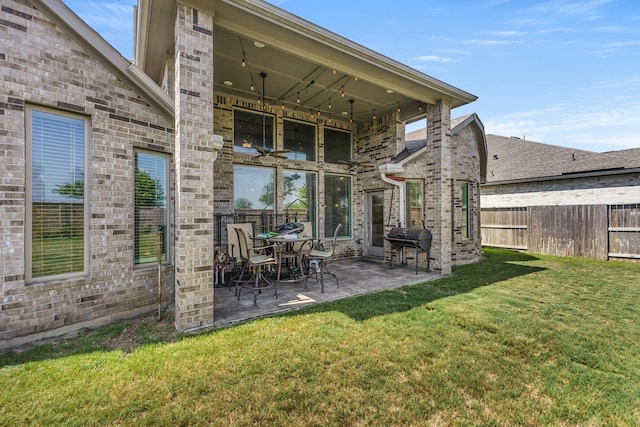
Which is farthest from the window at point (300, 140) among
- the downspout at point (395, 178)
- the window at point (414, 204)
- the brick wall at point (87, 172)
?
the brick wall at point (87, 172)

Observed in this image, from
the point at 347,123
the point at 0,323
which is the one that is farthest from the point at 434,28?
the point at 0,323

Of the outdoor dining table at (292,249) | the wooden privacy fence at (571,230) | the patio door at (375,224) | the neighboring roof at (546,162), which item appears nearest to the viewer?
the outdoor dining table at (292,249)

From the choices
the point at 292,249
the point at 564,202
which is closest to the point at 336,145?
the point at 292,249

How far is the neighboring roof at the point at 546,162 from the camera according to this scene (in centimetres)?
941

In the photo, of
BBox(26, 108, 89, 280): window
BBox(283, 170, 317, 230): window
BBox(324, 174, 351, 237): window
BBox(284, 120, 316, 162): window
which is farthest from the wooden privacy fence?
BBox(26, 108, 89, 280): window

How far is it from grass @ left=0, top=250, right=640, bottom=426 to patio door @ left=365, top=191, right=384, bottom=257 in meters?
4.73

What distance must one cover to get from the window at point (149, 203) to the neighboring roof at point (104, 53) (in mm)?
827

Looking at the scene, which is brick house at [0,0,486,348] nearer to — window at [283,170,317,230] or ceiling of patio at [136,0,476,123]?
ceiling of patio at [136,0,476,123]

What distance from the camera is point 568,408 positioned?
2178 mm

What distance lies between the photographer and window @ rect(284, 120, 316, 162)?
27.4ft

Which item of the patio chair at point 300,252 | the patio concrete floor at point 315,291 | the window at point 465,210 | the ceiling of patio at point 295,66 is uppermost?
the ceiling of patio at point 295,66

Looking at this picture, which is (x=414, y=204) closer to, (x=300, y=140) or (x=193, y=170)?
(x=300, y=140)

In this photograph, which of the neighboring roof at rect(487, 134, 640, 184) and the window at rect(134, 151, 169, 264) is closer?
the window at rect(134, 151, 169, 264)

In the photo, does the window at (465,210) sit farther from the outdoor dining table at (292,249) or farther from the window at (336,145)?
the outdoor dining table at (292,249)
